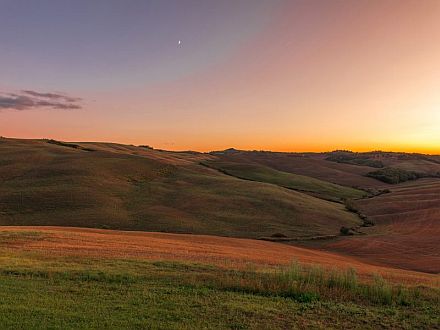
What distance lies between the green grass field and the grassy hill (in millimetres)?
36698

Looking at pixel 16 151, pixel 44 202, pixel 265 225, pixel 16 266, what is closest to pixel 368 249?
pixel 265 225

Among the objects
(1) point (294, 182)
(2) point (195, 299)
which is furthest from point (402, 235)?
(1) point (294, 182)

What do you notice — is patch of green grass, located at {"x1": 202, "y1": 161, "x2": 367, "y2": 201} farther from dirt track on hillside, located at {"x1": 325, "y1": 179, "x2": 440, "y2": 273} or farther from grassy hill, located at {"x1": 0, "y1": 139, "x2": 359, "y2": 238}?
grassy hill, located at {"x1": 0, "y1": 139, "x2": 359, "y2": 238}

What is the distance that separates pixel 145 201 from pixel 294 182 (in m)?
53.6

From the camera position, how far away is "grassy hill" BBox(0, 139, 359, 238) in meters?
55.7

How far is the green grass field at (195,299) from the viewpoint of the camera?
→ 11.2 m

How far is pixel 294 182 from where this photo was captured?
11162 cm

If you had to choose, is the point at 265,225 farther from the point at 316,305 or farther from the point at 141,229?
the point at 316,305

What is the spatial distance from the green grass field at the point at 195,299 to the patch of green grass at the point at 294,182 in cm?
7858

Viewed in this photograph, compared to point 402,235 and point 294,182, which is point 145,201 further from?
point 294,182

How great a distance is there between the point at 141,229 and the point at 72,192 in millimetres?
19580

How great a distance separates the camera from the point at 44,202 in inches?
2414

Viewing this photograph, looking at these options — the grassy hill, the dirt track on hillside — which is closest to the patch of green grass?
the dirt track on hillside

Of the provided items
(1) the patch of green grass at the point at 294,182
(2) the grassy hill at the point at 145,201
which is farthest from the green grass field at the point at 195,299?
(1) the patch of green grass at the point at 294,182
